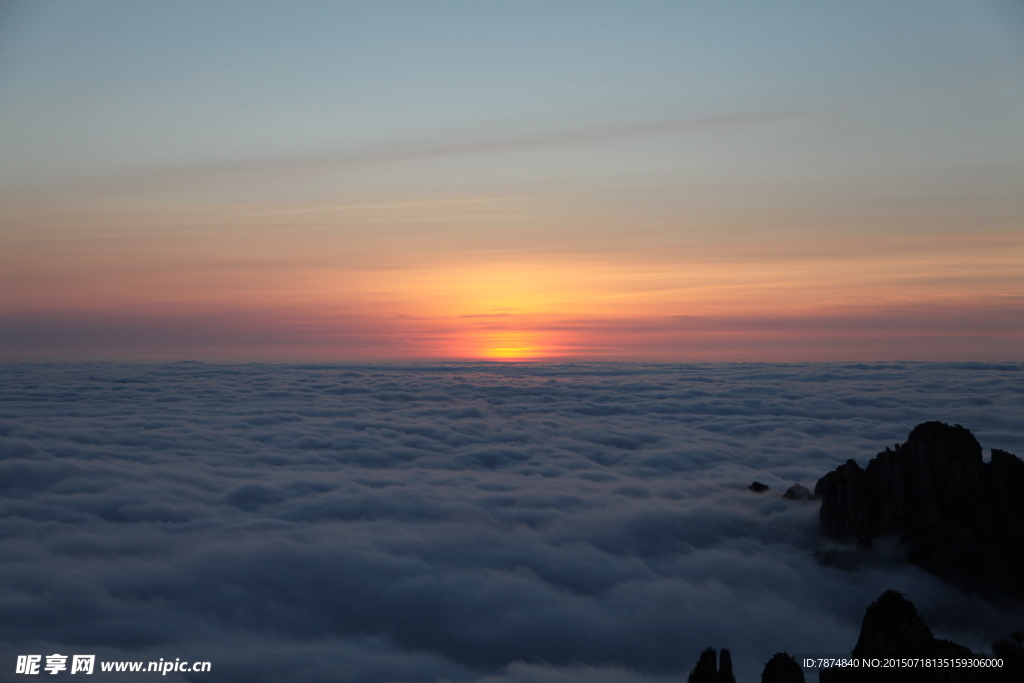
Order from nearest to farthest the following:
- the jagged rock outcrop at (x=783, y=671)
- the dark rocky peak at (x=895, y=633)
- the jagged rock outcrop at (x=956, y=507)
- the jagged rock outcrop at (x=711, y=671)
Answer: the jagged rock outcrop at (x=783, y=671) < the jagged rock outcrop at (x=711, y=671) < the dark rocky peak at (x=895, y=633) < the jagged rock outcrop at (x=956, y=507)

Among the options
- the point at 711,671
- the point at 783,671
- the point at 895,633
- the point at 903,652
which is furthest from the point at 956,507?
the point at 711,671

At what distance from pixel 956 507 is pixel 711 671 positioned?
32186 mm

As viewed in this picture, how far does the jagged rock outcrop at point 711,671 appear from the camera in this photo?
17047mm

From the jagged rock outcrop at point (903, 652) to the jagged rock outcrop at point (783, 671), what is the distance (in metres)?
1.41

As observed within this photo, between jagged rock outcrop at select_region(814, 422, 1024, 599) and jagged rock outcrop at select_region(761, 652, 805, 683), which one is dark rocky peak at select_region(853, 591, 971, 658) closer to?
jagged rock outcrop at select_region(761, 652, 805, 683)

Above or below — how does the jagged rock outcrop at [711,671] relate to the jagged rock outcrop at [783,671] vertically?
below

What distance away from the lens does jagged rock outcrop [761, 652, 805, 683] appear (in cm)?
1630

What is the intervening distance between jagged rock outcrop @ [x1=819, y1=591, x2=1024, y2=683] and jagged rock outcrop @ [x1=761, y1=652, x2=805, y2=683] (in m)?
1.41

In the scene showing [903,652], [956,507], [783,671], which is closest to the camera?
[783,671]

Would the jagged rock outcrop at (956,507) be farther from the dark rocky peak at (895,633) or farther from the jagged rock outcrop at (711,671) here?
the jagged rock outcrop at (711,671)

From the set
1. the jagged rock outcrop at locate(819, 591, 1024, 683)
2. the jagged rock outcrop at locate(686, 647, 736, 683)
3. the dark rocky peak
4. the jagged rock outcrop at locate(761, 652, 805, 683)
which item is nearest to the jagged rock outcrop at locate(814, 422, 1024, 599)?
the jagged rock outcrop at locate(819, 591, 1024, 683)

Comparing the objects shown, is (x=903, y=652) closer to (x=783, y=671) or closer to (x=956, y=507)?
(x=783, y=671)

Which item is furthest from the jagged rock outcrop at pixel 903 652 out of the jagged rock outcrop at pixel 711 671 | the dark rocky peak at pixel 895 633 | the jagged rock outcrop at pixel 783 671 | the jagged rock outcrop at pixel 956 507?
the jagged rock outcrop at pixel 956 507

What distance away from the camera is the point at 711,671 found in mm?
17328
